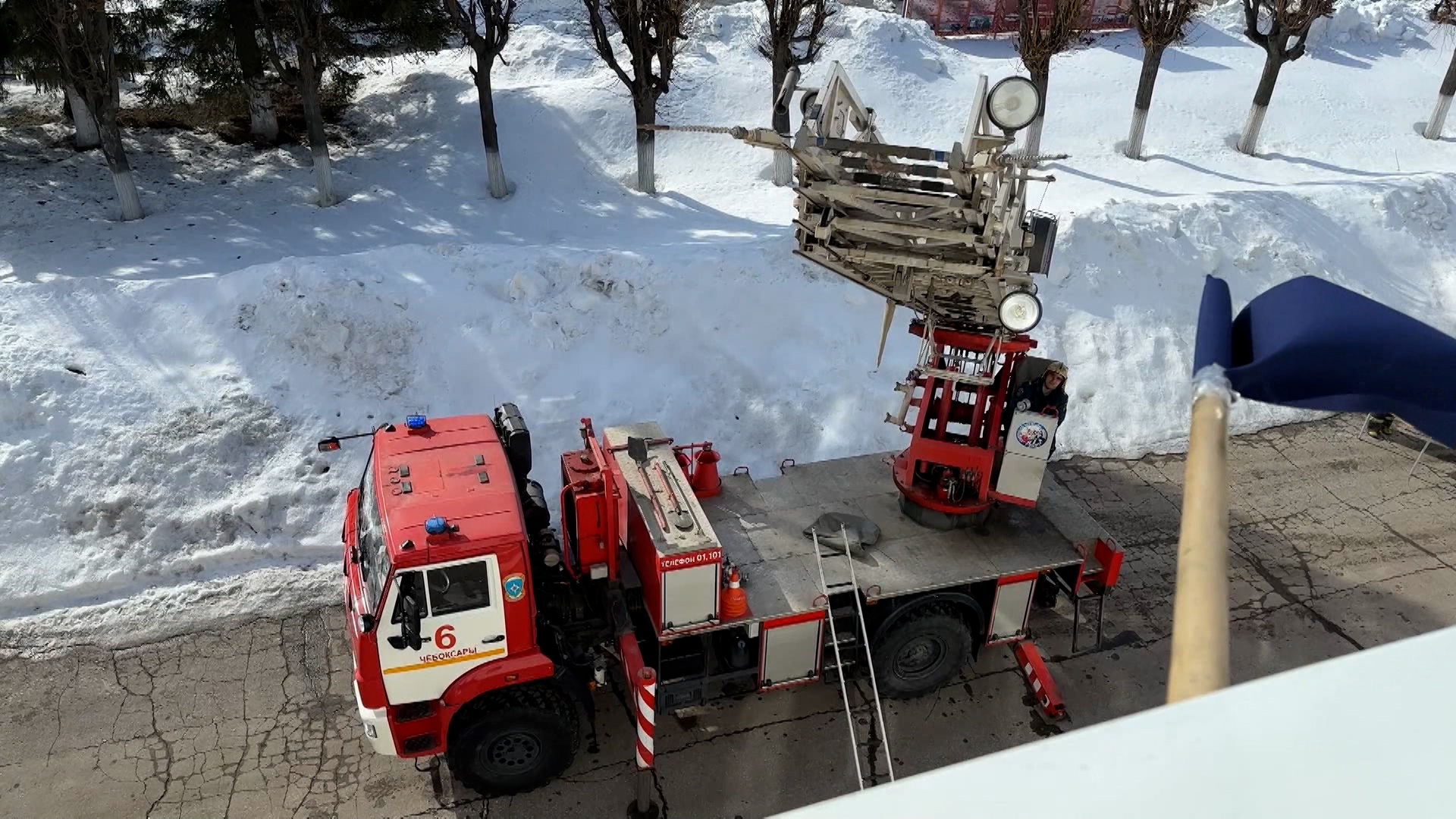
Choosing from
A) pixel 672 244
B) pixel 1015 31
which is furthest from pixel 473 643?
pixel 1015 31

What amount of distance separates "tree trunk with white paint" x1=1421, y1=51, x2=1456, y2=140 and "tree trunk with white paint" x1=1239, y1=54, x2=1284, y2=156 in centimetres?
452

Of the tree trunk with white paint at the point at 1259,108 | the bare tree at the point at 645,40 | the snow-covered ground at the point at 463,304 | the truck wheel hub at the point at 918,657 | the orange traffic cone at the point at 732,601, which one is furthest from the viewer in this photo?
the tree trunk with white paint at the point at 1259,108

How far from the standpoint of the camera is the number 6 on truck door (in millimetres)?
7082

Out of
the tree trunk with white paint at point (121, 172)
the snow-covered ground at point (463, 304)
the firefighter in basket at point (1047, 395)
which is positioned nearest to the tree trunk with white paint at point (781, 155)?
the snow-covered ground at point (463, 304)

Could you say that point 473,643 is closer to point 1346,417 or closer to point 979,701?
point 979,701

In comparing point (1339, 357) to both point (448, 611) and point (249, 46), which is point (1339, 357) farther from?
point (249, 46)

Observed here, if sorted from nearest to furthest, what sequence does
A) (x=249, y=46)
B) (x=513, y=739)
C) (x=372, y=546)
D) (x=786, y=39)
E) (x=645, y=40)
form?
1. (x=372, y=546)
2. (x=513, y=739)
3. (x=645, y=40)
4. (x=786, y=39)
5. (x=249, y=46)

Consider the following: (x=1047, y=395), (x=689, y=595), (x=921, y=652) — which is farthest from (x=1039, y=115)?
(x=689, y=595)

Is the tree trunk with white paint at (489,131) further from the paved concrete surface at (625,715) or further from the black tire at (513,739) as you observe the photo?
the black tire at (513,739)

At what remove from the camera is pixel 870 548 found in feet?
29.6

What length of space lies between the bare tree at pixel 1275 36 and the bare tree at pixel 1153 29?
1.80 meters

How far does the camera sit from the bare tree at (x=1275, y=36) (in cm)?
2034

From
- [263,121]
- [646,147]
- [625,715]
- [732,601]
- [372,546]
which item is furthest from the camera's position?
[263,121]

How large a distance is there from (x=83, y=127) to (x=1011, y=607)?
21.4 m
